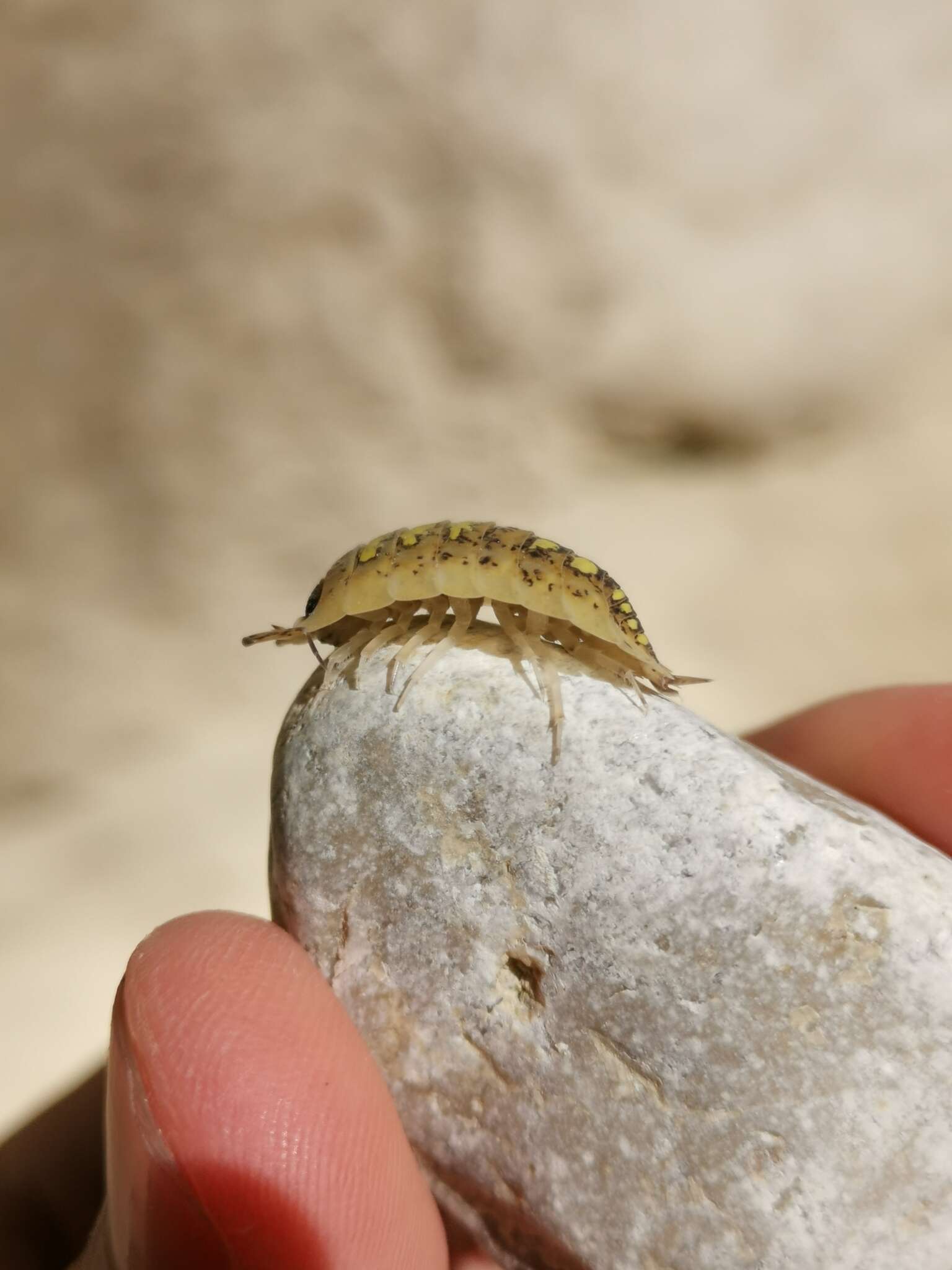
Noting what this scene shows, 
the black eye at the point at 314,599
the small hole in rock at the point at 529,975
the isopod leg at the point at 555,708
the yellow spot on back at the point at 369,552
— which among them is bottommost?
the small hole in rock at the point at 529,975

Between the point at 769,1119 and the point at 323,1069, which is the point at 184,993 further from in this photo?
the point at 769,1119

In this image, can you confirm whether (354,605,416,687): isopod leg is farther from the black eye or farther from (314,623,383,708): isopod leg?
the black eye

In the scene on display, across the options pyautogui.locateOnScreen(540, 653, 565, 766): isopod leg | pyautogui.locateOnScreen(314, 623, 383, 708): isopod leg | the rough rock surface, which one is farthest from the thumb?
pyautogui.locateOnScreen(540, 653, 565, 766): isopod leg

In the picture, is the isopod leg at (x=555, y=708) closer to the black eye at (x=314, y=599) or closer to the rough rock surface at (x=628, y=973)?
the rough rock surface at (x=628, y=973)

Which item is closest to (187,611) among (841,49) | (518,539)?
(518,539)

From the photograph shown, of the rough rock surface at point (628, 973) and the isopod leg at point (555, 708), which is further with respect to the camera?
the isopod leg at point (555, 708)

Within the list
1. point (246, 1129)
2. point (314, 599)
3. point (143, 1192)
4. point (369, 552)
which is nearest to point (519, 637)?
point (369, 552)

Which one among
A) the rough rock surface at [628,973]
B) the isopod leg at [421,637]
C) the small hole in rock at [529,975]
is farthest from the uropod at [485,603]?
the small hole in rock at [529,975]
